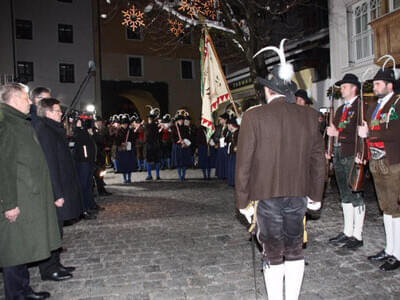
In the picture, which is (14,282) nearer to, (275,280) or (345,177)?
(275,280)

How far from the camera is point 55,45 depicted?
29203mm

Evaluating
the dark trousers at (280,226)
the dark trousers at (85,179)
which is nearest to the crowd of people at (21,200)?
the dark trousers at (280,226)

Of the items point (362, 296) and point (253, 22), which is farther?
point (253, 22)

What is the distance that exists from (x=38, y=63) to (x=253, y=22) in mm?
22327

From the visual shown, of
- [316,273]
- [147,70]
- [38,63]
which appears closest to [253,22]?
[316,273]

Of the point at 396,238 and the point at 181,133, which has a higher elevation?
the point at 181,133

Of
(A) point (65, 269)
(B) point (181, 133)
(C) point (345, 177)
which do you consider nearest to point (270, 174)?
(C) point (345, 177)

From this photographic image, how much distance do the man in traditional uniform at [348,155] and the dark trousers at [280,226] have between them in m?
2.12

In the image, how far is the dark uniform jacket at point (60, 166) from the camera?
14.7ft

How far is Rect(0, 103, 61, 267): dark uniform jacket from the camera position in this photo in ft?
10.9

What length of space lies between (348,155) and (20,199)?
4065 millimetres

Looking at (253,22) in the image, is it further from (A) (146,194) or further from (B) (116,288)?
(B) (116,288)

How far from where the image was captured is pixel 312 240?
5.46m

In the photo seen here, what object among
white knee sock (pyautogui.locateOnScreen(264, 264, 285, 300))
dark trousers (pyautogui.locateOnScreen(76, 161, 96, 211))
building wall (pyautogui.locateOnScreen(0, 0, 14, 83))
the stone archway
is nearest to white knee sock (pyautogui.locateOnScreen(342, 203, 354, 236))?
white knee sock (pyautogui.locateOnScreen(264, 264, 285, 300))
